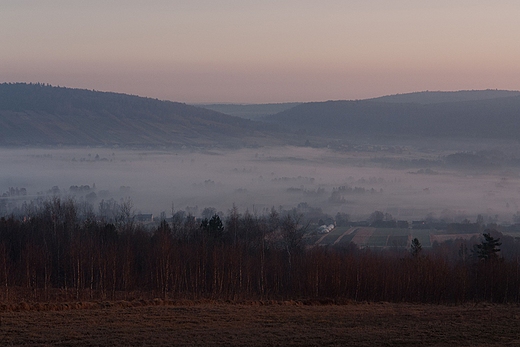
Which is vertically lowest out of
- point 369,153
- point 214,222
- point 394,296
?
point 394,296

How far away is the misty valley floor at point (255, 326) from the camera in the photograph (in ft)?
59.9

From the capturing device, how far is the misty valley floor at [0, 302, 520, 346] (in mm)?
18266

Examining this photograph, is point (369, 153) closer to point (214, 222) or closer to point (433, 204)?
point (433, 204)

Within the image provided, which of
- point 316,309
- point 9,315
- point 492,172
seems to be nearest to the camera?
point 9,315

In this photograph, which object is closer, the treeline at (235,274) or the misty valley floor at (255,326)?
the misty valley floor at (255,326)

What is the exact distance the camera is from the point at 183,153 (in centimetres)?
19538

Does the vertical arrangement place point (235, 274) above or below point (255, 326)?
below

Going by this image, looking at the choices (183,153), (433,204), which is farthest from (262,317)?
(183,153)

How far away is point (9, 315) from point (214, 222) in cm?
2610

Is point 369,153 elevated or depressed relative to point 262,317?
elevated

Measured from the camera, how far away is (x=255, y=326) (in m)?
21.0

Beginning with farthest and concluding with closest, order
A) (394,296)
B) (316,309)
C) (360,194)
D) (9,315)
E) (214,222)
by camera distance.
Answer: (360,194) < (214,222) < (394,296) < (316,309) < (9,315)

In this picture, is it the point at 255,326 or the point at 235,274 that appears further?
the point at 235,274

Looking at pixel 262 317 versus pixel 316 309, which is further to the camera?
pixel 316 309
